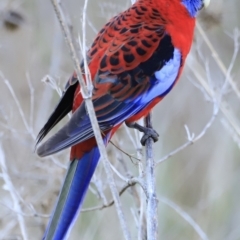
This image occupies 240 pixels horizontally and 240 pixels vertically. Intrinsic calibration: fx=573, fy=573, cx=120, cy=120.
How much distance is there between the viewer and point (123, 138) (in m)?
3.93

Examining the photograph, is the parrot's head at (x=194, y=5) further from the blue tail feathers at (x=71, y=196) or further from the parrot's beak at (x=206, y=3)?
the blue tail feathers at (x=71, y=196)

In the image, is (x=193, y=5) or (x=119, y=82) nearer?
(x=119, y=82)

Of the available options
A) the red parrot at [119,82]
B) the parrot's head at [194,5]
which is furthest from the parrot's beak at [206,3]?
the red parrot at [119,82]

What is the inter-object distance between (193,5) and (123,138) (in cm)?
123

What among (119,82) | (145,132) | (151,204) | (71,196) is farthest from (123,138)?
(151,204)

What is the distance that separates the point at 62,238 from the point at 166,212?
6.67 feet

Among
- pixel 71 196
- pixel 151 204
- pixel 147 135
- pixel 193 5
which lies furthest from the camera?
pixel 193 5

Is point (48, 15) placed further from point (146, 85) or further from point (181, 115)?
point (146, 85)

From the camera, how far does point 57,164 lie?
10.2ft

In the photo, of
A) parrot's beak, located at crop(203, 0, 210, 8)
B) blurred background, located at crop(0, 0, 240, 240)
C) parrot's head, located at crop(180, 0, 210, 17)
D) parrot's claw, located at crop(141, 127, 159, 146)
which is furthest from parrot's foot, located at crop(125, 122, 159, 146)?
parrot's beak, located at crop(203, 0, 210, 8)

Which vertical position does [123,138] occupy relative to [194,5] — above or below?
below

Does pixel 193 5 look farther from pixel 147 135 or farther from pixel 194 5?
pixel 147 135

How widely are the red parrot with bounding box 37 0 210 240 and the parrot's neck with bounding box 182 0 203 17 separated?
3.7 inches

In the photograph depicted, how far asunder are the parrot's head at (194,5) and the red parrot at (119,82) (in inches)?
3.8
